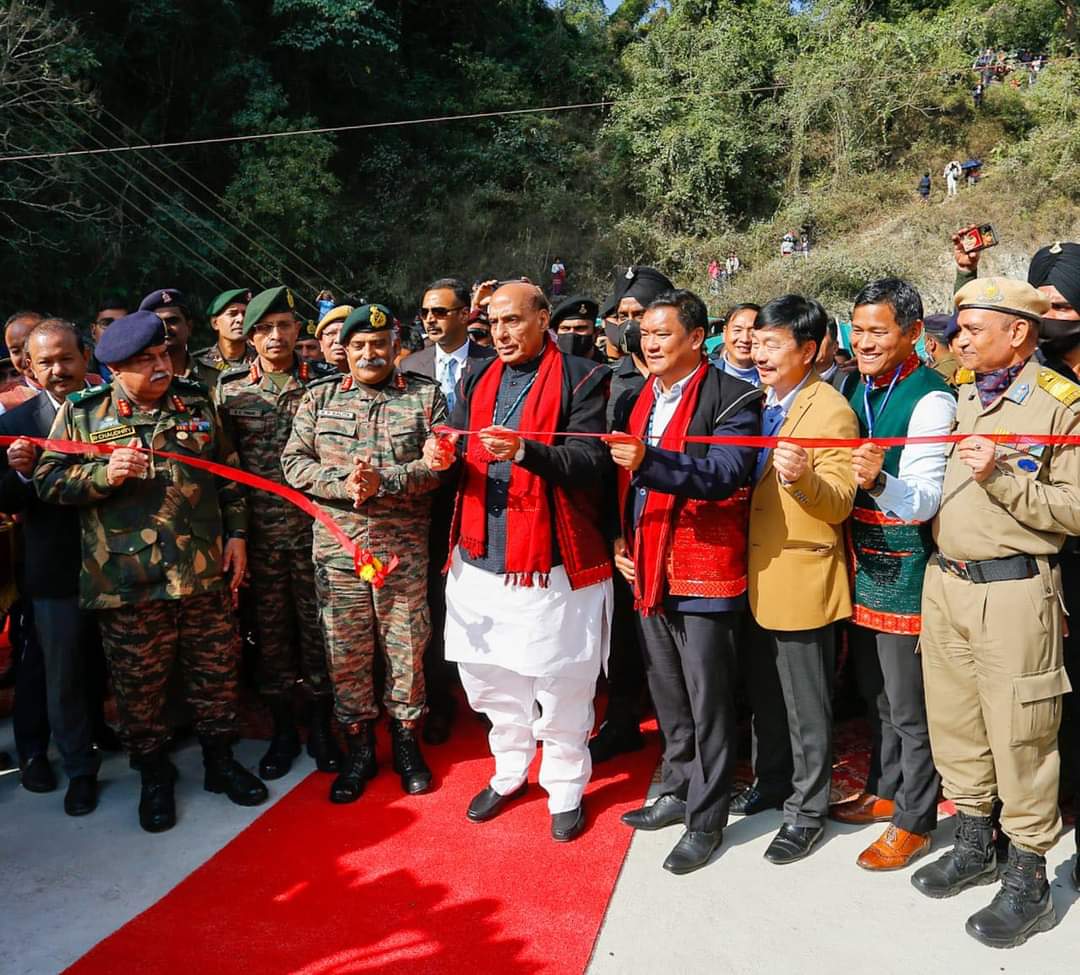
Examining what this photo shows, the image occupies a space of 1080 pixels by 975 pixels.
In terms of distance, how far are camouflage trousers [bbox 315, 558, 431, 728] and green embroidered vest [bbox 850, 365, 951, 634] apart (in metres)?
Result: 1.88

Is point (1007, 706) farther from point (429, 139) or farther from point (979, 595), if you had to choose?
point (429, 139)

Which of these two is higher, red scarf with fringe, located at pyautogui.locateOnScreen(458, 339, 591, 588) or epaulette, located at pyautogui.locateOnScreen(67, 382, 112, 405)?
epaulette, located at pyautogui.locateOnScreen(67, 382, 112, 405)

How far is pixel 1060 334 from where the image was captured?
3.28 metres

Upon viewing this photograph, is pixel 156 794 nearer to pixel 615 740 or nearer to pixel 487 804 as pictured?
pixel 487 804

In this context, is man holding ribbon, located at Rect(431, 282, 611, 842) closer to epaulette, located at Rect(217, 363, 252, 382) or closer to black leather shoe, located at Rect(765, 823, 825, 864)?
black leather shoe, located at Rect(765, 823, 825, 864)

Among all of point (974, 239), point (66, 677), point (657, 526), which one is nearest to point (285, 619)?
point (66, 677)

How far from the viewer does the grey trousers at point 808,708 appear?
3.28 m

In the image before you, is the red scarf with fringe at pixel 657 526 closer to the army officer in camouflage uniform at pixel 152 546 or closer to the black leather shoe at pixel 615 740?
the black leather shoe at pixel 615 740

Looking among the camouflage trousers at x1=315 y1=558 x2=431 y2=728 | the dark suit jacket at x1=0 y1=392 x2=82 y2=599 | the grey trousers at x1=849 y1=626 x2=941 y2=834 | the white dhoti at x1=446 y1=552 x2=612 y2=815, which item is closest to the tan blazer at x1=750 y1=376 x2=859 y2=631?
the grey trousers at x1=849 y1=626 x2=941 y2=834

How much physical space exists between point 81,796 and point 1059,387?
4202 mm

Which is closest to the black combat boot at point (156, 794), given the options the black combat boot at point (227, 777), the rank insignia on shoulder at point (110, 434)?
the black combat boot at point (227, 777)

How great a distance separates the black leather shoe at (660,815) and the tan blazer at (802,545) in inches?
35.6

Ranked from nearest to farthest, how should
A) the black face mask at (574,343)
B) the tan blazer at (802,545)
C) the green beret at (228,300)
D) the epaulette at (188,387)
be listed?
the tan blazer at (802,545) → the epaulette at (188,387) → the green beret at (228,300) → the black face mask at (574,343)

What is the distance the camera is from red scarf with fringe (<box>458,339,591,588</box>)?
3377mm
